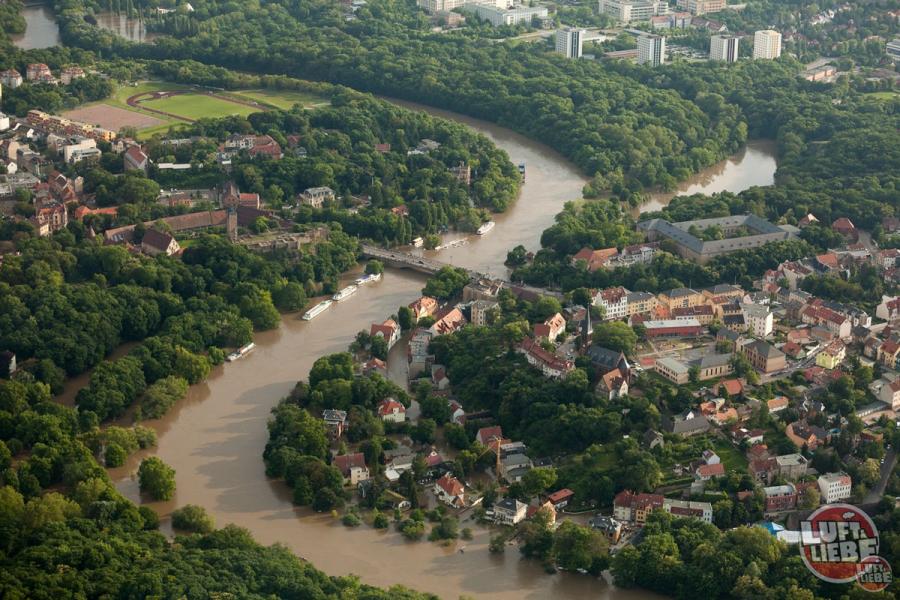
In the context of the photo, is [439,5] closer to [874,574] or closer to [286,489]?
[286,489]

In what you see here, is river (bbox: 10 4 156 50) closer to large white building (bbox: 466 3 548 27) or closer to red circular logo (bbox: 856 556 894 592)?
large white building (bbox: 466 3 548 27)

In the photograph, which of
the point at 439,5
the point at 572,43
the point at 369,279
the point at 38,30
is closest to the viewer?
the point at 369,279

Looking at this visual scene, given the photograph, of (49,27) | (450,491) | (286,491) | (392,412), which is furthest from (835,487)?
(49,27)

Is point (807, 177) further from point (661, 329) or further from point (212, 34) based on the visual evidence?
point (212, 34)

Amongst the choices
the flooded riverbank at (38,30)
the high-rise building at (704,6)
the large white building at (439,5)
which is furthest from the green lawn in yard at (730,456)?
the high-rise building at (704,6)

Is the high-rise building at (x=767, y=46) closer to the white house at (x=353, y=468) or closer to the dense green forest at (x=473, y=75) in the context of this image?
the dense green forest at (x=473, y=75)
